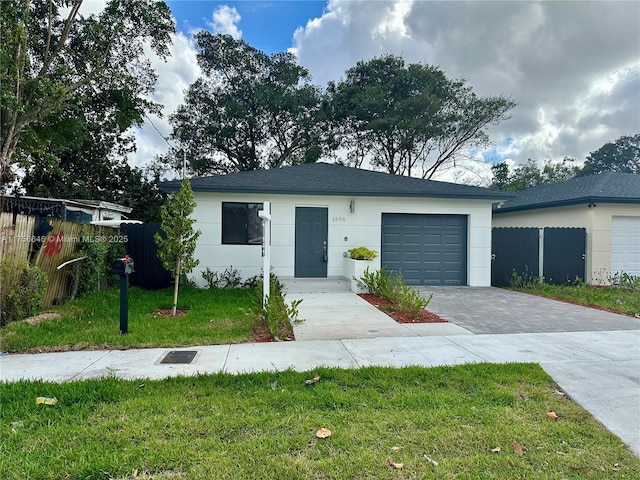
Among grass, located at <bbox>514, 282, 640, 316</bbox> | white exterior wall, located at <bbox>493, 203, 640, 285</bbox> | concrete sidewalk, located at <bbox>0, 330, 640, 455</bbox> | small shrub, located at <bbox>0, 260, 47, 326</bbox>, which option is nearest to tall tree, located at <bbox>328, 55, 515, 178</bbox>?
white exterior wall, located at <bbox>493, 203, 640, 285</bbox>

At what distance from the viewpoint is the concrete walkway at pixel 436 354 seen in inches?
140

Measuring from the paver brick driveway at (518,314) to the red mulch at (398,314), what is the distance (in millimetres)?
268

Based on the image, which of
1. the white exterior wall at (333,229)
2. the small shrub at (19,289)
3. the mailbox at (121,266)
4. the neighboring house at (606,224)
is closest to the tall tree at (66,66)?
the white exterior wall at (333,229)

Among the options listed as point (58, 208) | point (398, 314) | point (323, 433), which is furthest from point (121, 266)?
point (58, 208)

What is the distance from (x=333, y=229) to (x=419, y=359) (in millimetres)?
6401

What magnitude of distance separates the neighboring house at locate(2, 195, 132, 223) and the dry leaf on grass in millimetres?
12160

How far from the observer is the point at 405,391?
3342 millimetres

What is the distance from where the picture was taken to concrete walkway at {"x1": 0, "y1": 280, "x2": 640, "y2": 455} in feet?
11.6

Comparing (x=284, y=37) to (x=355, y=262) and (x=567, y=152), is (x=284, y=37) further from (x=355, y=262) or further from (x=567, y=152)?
(x=567, y=152)

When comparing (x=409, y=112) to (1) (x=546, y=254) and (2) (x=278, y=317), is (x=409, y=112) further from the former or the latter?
(2) (x=278, y=317)

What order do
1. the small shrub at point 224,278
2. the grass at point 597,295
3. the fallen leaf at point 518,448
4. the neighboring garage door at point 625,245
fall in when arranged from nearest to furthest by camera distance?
the fallen leaf at point 518,448, the grass at point 597,295, the small shrub at point 224,278, the neighboring garage door at point 625,245

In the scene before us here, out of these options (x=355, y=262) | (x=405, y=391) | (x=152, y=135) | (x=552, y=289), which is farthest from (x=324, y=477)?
(x=152, y=135)

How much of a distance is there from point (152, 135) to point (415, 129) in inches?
601

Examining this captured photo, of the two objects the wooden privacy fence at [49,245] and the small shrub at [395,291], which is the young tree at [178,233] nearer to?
the wooden privacy fence at [49,245]
